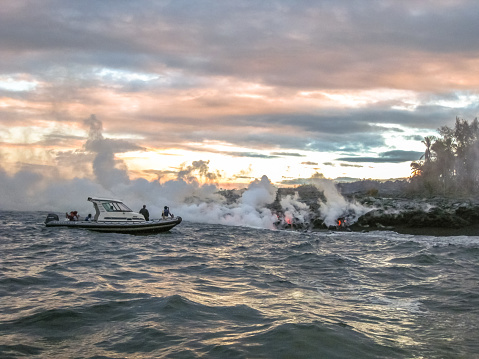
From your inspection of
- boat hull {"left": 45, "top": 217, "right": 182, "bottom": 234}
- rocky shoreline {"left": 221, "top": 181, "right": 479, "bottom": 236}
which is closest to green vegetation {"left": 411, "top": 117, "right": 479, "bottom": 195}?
rocky shoreline {"left": 221, "top": 181, "right": 479, "bottom": 236}

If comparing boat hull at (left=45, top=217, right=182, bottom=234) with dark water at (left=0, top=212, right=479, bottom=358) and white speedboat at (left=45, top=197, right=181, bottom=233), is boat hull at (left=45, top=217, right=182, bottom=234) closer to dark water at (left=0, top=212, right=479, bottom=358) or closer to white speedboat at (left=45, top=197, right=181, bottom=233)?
white speedboat at (left=45, top=197, right=181, bottom=233)

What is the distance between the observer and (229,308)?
10930 mm

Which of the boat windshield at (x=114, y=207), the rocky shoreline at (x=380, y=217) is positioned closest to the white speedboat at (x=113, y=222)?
the boat windshield at (x=114, y=207)

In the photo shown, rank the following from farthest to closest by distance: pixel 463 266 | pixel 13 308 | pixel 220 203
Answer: pixel 220 203
pixel 463 266
pixel 13 308

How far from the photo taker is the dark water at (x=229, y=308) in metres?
8.02

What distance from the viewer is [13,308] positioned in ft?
33.7

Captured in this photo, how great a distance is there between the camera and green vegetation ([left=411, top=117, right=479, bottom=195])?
8225cm

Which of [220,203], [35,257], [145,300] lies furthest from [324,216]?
[145,300]

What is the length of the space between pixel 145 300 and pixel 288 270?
316 inches

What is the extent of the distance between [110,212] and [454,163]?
7461cm

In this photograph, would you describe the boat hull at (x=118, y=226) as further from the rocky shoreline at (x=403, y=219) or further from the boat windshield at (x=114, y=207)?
the rocky shoreline at (x=403, y=219)

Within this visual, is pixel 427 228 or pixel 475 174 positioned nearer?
pixel 427 228

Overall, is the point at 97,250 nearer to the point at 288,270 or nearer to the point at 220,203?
the point at 288,270

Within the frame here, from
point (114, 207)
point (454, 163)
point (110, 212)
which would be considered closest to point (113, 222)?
point (110, 212)
